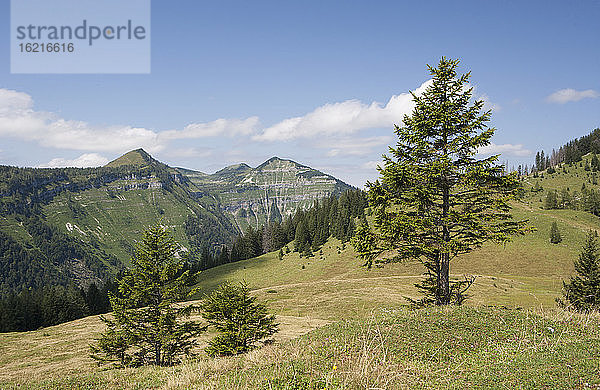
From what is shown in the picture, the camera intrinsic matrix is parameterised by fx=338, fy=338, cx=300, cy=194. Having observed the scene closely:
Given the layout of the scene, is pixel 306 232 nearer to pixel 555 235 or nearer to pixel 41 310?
pixel 555 235

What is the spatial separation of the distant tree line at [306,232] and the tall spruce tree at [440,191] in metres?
78.4

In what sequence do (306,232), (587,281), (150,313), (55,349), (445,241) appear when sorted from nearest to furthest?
(445,241)
(150,313)
(587,281)
(55,349)
(306,232)

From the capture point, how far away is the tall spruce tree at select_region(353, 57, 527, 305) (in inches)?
688

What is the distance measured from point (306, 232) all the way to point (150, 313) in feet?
287

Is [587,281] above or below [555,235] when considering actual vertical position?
below

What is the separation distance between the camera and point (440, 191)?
734 inches

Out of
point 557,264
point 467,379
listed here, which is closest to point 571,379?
point 467,379

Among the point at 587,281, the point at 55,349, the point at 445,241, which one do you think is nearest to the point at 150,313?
the point at 445,241

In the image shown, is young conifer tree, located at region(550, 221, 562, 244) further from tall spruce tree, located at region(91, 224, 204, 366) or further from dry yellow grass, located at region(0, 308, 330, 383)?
tall spruce tree, located at region(91, 224, 204, 366)

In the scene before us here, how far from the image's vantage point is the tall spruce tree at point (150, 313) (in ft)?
76.6

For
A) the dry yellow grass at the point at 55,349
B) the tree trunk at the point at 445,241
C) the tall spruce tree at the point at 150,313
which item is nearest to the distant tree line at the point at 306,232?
the dry yellow grass at the point at 55,349

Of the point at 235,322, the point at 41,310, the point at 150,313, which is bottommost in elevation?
the point at 41,310

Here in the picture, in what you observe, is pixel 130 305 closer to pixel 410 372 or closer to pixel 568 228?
pixel 410 372

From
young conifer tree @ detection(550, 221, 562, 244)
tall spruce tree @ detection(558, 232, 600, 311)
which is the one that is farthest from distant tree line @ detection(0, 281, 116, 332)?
young conifer tree @ detection(550, 221, 562, 244)
